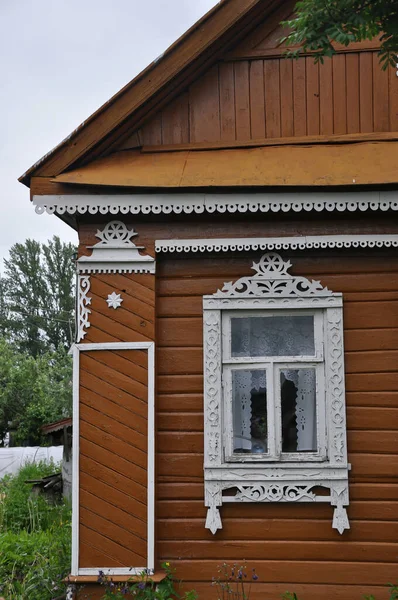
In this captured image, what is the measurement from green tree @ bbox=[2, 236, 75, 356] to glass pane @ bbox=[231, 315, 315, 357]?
133 feet

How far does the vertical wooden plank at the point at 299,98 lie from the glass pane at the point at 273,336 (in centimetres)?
153

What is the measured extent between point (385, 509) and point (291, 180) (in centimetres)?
255

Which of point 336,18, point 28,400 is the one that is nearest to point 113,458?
point 336,18

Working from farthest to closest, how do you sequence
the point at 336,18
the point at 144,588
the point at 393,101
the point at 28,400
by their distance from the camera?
the point at 28,400
the point at 393,101
the point at 144,588
the point at 336,18

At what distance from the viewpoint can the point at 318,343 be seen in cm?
579

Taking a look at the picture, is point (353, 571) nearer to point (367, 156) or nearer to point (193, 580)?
point (193, 580)

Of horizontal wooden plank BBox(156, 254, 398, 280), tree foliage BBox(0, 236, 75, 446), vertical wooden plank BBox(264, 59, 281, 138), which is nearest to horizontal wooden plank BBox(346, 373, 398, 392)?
horizontal wooden plank BBox(156, 254, 398, 280)

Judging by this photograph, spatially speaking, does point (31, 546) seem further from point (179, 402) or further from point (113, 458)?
point (179, 402)

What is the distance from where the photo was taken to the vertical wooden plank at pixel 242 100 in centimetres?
611

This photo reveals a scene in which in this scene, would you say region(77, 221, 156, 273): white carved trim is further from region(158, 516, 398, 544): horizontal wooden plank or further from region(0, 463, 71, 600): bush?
region(0, 463, 71, 600): bush

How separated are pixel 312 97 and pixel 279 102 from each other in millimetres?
273

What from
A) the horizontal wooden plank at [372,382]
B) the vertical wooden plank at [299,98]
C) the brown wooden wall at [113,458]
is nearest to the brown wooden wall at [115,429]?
the brown wooden wall at [113,458]

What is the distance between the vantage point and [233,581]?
560cm

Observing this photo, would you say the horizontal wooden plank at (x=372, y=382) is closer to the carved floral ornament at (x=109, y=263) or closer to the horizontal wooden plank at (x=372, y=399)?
the horizontal wooden plank at (x=372, y=399)
